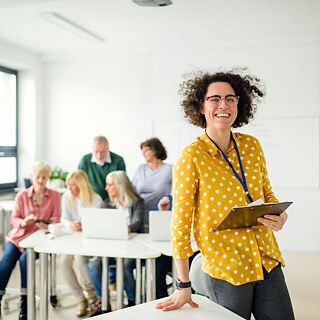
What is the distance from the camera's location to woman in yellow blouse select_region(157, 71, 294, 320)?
63.7 inches

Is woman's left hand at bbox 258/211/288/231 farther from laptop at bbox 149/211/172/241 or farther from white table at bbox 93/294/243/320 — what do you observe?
laptop at bbox 149/211/172/241

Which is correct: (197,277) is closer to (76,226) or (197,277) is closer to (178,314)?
(178,314)

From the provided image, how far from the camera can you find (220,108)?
1687 mm

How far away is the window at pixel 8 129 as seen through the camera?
686 cm

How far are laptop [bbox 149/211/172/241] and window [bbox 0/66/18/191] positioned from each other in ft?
14.2

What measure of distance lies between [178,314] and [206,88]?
2.73ft

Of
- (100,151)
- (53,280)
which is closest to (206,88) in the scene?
(53,280)

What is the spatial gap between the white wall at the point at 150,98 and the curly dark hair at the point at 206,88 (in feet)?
14.8

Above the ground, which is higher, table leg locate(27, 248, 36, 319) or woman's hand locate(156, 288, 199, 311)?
woman's hand locate(156, 288, 199, 311)

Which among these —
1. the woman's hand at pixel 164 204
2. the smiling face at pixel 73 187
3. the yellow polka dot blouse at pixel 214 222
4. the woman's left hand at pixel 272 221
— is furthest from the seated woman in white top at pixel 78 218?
the woman's left hand at pixel 272 221

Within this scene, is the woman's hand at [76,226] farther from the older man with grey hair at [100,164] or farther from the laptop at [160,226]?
the older man with grey hair at [100,164]

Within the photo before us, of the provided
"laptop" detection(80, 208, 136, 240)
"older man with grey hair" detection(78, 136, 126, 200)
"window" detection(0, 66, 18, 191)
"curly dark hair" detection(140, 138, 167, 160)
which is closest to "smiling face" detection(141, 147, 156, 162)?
"curly dark hair" detection(140, 138, 167, 160)

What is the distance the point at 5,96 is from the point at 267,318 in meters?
6.15

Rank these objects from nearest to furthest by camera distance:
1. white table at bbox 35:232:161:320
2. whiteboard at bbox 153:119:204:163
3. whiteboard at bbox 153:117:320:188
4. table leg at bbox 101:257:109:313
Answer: white table at bbox 35:232:161:320 < table leg at bbox 101:257:109:313 < whiteboard at bbox 153:117:320:188 < whiteboard at bbox 153:119:204:163
